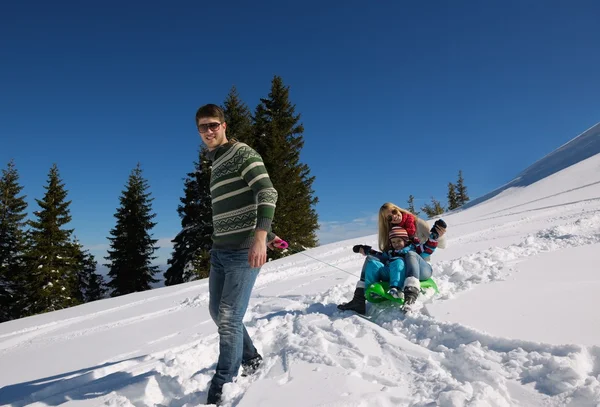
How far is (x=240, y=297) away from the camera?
2.40m

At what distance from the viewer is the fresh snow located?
2.02m

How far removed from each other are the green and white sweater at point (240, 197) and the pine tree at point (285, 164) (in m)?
14.9

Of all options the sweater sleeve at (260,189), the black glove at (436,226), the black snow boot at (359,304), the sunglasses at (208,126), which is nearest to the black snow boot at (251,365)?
the sweater sleeve at (260,189)

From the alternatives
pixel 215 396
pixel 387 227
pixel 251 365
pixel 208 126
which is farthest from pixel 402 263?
pixel 208 126

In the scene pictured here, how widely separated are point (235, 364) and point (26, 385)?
2564 mm

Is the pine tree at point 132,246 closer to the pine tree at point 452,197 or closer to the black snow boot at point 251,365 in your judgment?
the black snow boot at point 251,365

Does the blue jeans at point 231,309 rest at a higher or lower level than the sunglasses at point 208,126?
lower

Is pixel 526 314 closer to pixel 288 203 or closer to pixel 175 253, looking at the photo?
pixel 288 203

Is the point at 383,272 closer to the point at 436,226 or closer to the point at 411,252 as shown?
the point at 411,252

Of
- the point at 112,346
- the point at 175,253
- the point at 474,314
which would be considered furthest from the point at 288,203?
the point at 474,314

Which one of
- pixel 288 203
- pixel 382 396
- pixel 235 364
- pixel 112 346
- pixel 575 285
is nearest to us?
pixel 382 396

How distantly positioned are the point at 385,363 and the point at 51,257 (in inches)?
880

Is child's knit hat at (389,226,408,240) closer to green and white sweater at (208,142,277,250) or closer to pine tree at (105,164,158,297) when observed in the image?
green and white sweater at (208,142,277,250)

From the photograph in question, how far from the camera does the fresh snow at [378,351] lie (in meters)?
2.02
